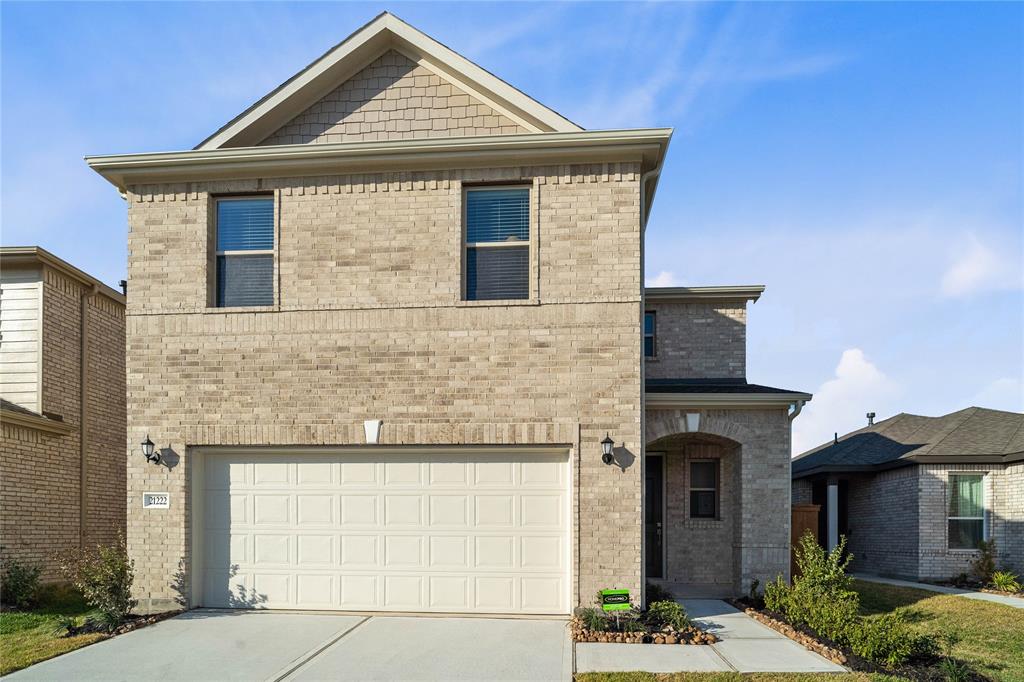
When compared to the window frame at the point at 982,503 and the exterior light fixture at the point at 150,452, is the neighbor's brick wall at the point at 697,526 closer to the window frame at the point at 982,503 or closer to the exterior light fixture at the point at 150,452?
the window frame at the point at 982,503

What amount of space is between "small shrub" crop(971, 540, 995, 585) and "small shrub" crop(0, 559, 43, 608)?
17.0 metres

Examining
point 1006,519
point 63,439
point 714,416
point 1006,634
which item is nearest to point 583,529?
point 714,416

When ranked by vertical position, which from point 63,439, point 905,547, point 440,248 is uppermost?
point 440,248

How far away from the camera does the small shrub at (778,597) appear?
1032 cm

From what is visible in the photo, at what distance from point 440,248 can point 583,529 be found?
170 inches

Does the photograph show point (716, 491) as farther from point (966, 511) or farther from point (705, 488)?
point (966, 511)

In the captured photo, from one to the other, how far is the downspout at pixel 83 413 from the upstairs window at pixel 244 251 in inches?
191

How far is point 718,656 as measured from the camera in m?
8.38

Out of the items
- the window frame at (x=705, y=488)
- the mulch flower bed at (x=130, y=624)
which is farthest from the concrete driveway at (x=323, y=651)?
the window frame at (x=705, y=488)

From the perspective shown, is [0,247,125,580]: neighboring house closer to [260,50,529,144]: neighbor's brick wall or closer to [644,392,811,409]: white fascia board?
[260,50,529,144]: neighbor's brick wall

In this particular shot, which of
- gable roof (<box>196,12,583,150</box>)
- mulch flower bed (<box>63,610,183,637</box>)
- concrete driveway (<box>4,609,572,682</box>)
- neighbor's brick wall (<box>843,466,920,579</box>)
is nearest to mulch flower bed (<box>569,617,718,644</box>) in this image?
concrete driveway (<box>4,609,572,682</box>)

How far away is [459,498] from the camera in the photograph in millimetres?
10461

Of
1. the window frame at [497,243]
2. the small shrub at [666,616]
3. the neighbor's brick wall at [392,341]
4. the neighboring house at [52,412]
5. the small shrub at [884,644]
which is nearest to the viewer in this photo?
the small shrub at [884,644]

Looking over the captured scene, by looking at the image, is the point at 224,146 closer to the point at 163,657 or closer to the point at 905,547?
the point at 163,657
